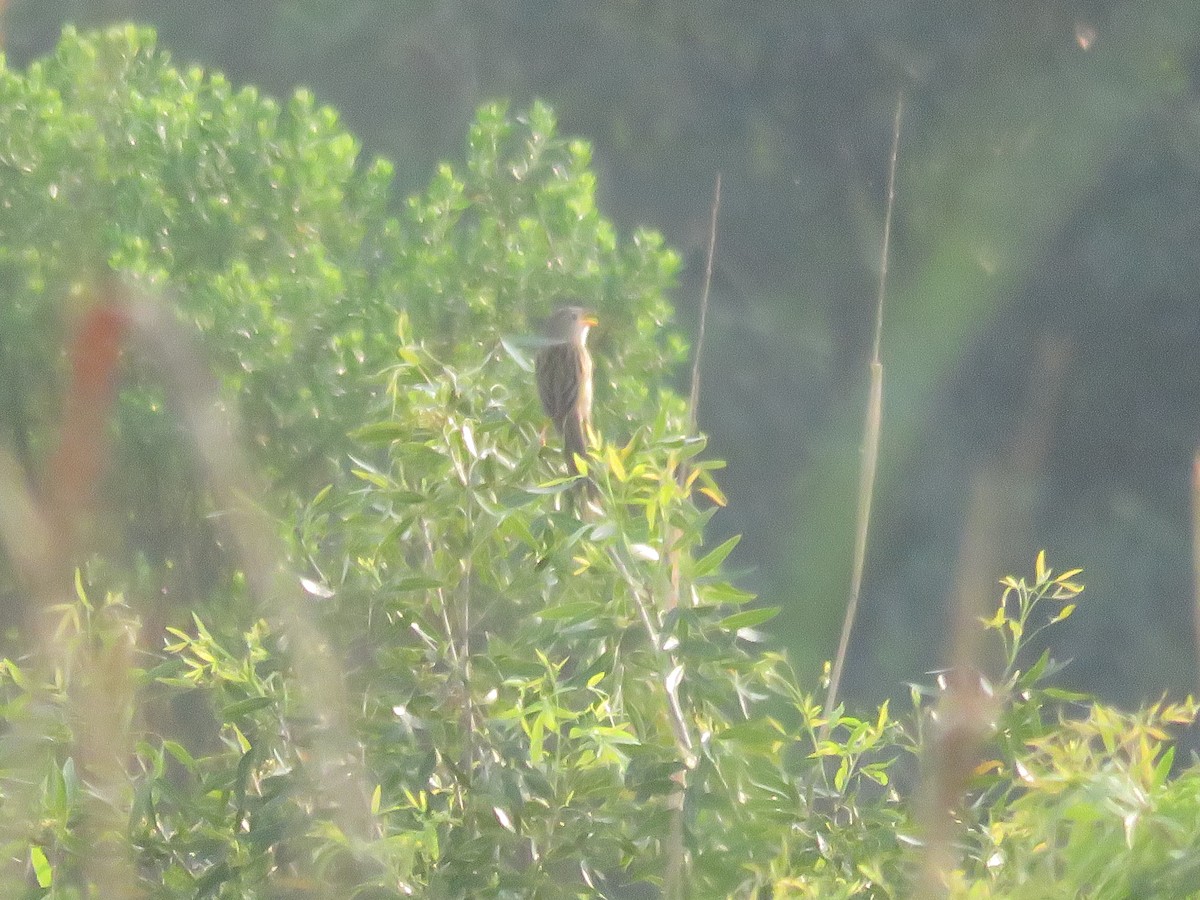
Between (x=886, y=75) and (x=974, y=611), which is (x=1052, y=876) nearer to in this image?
(x=974, y=611)

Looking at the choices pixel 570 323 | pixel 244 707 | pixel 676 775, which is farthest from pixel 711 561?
pixel 570 323

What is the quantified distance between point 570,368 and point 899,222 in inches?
302

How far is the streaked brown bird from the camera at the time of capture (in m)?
4.70

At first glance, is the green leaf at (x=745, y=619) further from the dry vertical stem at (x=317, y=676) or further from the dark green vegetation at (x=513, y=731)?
the dry vertical stem at (x=317, y=676)

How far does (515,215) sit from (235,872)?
3.50 metres

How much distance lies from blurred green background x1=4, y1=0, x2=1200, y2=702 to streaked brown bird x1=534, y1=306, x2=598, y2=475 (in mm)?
5827

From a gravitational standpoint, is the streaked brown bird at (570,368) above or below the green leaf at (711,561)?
below

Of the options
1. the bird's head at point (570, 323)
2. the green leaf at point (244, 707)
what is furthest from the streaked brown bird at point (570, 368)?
the green leaf at point (244, 707)

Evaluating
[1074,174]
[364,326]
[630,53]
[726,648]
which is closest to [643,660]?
[726,648]

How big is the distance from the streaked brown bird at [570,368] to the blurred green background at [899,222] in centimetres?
583

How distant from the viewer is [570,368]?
5234mm

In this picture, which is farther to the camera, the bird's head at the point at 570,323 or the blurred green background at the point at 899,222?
the blurred green background at the point at 899,222

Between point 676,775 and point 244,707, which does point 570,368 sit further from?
point 676,775

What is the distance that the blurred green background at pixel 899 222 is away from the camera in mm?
11828
